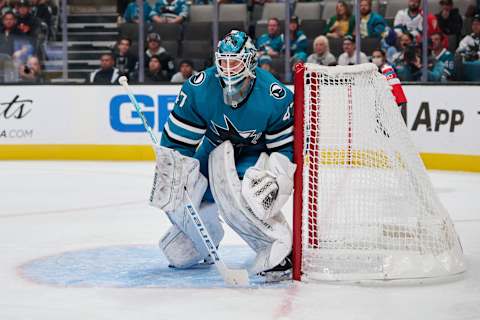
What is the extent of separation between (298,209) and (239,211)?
24 centimetres

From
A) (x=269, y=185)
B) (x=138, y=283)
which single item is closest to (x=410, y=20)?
(x=269, y=185)

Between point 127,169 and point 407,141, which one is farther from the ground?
point 407,141

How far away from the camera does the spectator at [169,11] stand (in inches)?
391

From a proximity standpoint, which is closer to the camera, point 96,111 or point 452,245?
point 452,245

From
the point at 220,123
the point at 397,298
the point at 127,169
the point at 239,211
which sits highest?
the point at 220,123

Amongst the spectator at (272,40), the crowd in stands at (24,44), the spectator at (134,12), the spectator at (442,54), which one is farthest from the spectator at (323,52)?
the crowd in stands at (24,44)

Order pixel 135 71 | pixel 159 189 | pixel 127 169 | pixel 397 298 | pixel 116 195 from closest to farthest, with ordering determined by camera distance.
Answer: pixel 397 298 < pixel 159 189 < pixel 116 195 < pixel 127 169 < pixel 135 71

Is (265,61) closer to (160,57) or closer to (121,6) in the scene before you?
(160,57)

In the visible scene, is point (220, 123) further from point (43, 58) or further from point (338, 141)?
point (43, 58)

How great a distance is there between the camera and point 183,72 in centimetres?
978

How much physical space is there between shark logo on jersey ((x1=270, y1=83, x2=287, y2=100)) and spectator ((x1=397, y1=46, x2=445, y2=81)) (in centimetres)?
509

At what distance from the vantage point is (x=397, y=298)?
3816 mm

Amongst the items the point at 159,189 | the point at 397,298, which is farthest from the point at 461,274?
the point at 159,189

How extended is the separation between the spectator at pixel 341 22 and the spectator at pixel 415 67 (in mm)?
552
